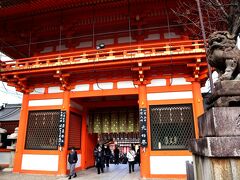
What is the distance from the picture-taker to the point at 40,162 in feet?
34.4

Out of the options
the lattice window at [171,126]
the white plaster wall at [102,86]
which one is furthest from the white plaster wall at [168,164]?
the white plaster wall at [102,86]

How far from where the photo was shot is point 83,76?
35.9ft

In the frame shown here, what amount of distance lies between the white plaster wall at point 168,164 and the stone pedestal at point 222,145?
19.2 feet

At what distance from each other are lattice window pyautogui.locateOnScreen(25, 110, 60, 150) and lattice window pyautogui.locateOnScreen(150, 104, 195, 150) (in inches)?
199

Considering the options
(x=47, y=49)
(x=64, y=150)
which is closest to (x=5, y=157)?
(x=64, y=150)

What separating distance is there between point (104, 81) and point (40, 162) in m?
5.28

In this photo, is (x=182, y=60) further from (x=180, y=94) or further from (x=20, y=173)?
(x=20, y=173)

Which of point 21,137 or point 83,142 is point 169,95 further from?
point 21,137

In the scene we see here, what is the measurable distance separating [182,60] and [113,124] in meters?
5.69

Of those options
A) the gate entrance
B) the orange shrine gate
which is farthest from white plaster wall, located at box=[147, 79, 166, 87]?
the gate entrance

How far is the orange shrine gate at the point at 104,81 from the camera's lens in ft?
30.8

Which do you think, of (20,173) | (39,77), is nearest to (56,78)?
(39,77)

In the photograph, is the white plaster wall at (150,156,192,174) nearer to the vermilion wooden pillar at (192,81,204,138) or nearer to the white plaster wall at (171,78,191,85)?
the vermilion wooden pillar at (192,81,204,138)

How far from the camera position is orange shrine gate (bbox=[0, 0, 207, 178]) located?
939 centimetres
